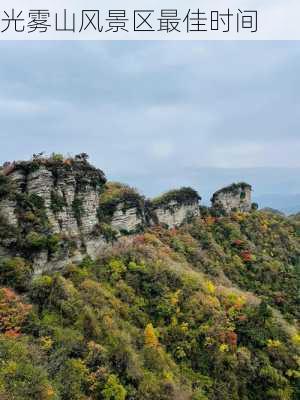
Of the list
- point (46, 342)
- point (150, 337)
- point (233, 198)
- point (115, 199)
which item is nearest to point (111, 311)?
point (150, 337)

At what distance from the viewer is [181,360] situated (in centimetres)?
2448

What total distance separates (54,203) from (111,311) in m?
8.43

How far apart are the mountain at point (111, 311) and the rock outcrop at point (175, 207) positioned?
14.3 ft

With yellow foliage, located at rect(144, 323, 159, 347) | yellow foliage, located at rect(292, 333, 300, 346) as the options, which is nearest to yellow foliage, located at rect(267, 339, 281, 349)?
yellow foliage, located at rect(292, 333, 300, 346)

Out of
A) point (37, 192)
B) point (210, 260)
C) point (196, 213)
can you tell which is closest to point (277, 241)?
point (196, 213)

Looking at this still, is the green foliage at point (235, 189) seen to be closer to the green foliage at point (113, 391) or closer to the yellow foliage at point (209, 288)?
the yellow foliage at point (209, 288)

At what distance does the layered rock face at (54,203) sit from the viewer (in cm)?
2506

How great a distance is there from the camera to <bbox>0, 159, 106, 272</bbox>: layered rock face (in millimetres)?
25062

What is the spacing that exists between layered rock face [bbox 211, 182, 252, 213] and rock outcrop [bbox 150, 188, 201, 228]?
667 centimetres

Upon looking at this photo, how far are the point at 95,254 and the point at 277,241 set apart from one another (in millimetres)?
30144

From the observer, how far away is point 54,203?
1099 inches

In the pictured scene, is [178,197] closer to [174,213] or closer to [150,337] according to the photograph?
[174,213]

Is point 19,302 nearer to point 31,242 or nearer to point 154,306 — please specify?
point 31,242

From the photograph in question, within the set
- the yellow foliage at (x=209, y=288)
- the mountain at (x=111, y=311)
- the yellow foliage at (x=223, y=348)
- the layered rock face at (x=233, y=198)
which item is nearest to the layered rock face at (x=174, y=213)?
the mountain at (x=111, y=311)
